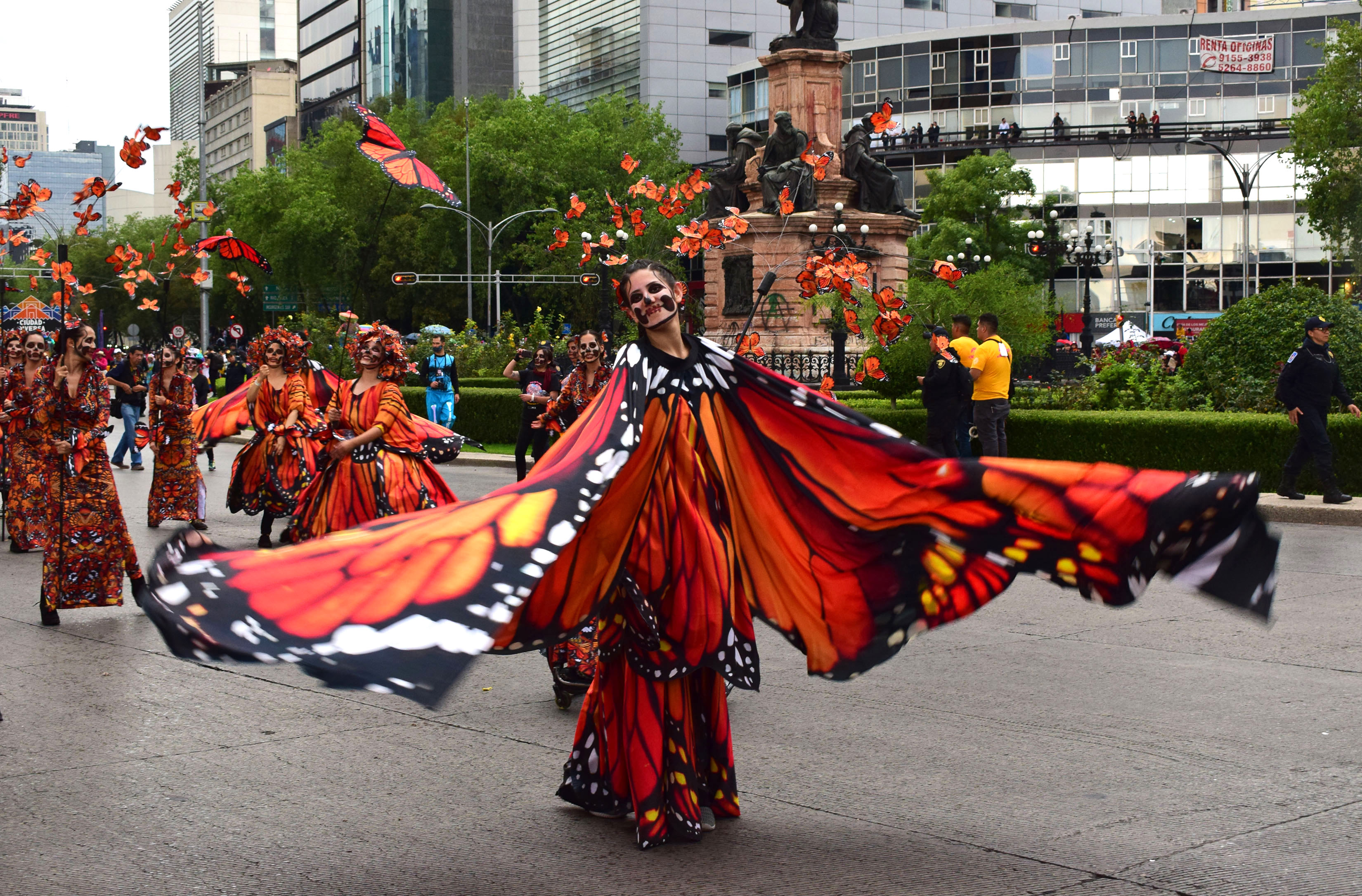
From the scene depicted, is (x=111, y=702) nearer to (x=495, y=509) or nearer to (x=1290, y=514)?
(x=495, y=509)

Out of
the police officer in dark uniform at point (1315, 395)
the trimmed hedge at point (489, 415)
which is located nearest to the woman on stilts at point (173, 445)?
the police officer in dark uniform at point (1315, 395)

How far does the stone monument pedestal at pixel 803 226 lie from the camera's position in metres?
33.1

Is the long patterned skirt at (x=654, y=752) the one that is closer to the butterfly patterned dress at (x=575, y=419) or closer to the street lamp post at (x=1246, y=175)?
the butterfly patterned dress at (x=575, y=419)

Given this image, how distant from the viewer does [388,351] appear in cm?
920

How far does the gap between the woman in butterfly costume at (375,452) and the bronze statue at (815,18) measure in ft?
83.8

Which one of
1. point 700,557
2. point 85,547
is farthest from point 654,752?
point 85,547

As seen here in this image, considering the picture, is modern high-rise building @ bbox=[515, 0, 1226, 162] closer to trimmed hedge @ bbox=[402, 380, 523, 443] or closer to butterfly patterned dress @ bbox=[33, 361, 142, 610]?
trimmed hedge @ bbox=[402, 380, 523, 443]

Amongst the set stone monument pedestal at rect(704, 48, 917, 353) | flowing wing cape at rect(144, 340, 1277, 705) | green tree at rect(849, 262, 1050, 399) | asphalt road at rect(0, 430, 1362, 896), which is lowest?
asphalt road at rect(0, 430, 1362, 896)

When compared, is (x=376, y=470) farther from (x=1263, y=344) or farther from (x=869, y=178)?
(x=869, y=178)

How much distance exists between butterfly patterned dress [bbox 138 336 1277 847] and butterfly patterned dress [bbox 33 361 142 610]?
498 centimetres

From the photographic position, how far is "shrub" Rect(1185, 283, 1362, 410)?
17.2 meters

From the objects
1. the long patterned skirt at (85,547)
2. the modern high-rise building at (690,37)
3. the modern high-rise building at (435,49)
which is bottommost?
the long patterned skirt at (85,547)

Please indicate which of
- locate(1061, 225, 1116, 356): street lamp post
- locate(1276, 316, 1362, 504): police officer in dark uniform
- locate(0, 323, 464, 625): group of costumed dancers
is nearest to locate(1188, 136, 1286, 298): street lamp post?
locate(1061, 225, 1116, 356): street lamp post

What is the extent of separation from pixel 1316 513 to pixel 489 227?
4911cm
